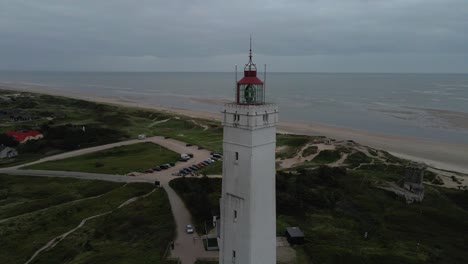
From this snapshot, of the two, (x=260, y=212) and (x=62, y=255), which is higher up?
(x=260, y=212)

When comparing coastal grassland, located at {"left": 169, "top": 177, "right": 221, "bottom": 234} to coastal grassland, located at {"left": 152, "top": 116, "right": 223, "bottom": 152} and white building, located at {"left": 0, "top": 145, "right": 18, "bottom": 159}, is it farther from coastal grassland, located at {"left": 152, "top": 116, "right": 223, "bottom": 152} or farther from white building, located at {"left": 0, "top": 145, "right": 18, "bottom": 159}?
white building, located at {"left": 0, "top": 145, "right": 18, "bottom": 159}

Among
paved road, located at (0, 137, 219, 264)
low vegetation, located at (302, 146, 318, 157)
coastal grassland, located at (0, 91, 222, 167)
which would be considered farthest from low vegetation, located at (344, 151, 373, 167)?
paved road, located at (0, 137, 219, 264)

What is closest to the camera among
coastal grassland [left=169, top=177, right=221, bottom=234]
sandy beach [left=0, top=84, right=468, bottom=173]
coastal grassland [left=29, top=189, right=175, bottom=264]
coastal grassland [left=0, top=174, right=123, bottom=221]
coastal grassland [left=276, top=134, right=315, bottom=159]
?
coastal grassland [left=29, top=189, right=175, bottom=264]

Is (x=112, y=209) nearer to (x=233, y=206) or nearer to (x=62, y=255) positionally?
(x=62, y=255)

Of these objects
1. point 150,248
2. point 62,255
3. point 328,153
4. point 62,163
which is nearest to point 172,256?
point 150,248

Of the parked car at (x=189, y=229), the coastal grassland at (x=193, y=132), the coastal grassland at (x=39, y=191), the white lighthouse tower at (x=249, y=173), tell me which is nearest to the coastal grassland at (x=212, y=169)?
the coastal grassland at (x=193, y=132)

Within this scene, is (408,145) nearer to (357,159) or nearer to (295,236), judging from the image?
(357,159)
